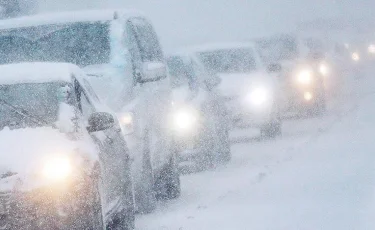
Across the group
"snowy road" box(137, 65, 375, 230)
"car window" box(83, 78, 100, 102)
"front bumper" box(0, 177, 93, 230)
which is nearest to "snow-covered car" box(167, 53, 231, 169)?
"snowy road" box(137, 65, 375, 230)

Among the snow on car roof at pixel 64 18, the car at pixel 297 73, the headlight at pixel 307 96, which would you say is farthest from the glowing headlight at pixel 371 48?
the snow on car roof at pixel 64 18

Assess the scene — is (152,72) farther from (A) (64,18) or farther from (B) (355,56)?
(B) (355,56)

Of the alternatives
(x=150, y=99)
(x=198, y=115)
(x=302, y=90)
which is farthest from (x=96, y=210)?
(x=302, y=90)

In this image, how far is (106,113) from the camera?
723cm

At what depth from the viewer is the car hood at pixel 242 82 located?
15.1 meters

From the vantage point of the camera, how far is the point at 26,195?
5816mm

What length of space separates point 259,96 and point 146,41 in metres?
4.86

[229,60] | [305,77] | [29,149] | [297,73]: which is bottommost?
[305,77]

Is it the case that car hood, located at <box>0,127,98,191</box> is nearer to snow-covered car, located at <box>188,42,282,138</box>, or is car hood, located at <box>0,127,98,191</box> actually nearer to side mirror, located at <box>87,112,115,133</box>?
side mirror, located at <box>87,112,115,133</box>

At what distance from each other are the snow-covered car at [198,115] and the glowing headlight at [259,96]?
169cm

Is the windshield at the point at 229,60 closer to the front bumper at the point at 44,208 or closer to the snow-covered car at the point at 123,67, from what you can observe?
the snow-covered car at the point at 123,67

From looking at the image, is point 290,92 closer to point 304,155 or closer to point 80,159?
point 304,155

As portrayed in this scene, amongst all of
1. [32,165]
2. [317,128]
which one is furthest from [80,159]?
[317,128]

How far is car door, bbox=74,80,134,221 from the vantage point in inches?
286
